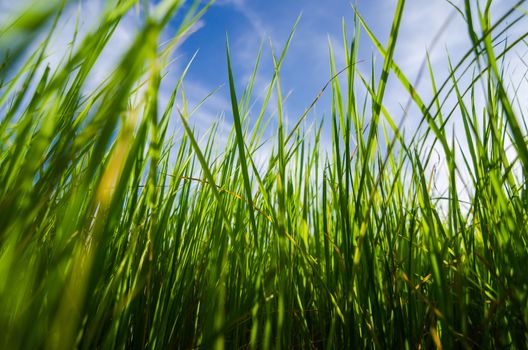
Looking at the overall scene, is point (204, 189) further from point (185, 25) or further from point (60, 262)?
point (60, 262)

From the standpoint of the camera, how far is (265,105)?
3.63 feet

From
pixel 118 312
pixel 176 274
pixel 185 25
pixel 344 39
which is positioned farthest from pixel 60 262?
pixel 344 39

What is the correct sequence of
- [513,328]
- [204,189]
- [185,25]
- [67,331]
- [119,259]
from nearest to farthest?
[67,331], [185,25], [513,328], [119,259], [204,189]

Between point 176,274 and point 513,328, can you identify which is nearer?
point 513,328

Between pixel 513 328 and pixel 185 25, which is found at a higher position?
pixel 185 25

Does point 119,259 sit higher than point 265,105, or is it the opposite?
point 265,105

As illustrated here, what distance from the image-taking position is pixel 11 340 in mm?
409

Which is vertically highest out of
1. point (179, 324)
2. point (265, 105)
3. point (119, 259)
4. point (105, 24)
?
point (265, 105)

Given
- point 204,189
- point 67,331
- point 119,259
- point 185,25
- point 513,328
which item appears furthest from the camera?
point 204,189

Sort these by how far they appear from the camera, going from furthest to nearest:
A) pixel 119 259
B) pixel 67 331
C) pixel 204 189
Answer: pixel 204 189 < pixel 119 259 < pixel 67 331

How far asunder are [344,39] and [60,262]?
0.77 metres

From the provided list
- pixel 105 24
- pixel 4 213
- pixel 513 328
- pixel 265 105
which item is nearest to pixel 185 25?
pixel 105 24

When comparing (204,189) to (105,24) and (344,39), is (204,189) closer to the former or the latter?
(344,39)

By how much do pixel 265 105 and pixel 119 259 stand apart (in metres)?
0.58
